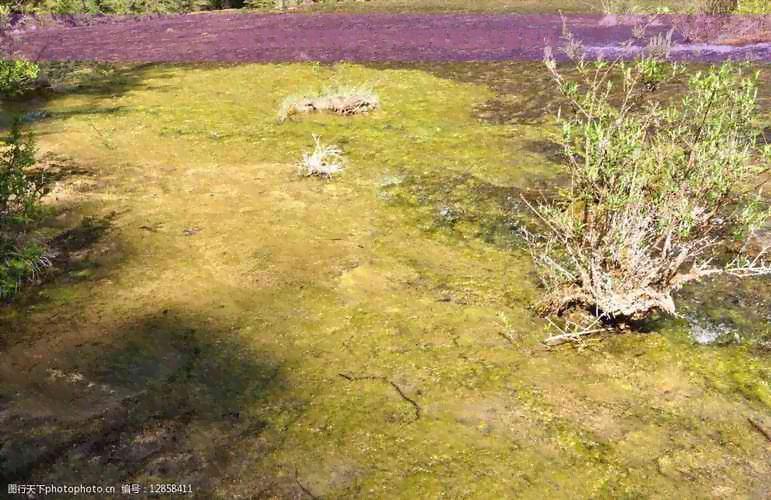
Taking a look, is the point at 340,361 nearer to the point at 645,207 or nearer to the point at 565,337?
the point at 565,337

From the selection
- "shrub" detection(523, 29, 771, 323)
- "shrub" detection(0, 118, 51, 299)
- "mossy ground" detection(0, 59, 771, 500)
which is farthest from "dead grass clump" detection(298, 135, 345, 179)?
"shrub" detection(523, 29, 771, 323)

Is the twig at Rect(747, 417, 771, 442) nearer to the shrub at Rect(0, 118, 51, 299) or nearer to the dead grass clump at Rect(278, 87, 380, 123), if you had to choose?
the shrub at Rect(0, 118, 51, 299)

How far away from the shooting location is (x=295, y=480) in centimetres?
337

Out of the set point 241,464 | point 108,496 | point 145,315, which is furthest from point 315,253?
point 108,496

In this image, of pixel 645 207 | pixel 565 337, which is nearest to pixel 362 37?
pixel 645 207

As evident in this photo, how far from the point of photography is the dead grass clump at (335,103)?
9383 mm

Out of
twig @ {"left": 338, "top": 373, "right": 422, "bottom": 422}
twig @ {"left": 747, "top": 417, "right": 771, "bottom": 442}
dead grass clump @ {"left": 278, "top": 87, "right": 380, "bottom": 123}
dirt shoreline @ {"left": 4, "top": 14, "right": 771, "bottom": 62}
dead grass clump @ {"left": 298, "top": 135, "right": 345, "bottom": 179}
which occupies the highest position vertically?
dirt shoreline @ {"left": 4, "top": 14, "right": 771, "bottom": 62}

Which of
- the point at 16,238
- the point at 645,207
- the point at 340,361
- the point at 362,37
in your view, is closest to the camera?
the point at 340,361

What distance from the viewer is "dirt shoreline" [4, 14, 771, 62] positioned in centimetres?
1340

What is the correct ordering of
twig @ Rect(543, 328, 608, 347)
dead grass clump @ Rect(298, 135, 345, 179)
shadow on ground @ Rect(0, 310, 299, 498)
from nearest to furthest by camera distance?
shadow on ground @ Rect(0, 310, 299, 498) < twig @ Rect(543, 328, 608, 347) < dead grass clump @ Rect(298, 135, 345, 179)

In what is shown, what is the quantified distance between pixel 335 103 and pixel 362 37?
7283mm

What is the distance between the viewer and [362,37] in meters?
16.0

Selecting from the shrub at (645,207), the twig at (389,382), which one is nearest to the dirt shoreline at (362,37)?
the shrub at (645,207)

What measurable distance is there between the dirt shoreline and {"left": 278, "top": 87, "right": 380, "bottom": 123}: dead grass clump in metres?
4.15
